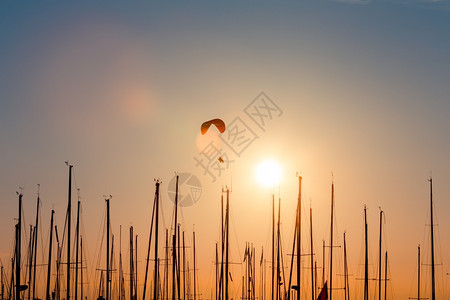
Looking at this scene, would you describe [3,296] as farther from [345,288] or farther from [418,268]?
[418,268]

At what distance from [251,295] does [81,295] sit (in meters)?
18.6

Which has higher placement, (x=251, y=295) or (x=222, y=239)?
(x=222, y=239)

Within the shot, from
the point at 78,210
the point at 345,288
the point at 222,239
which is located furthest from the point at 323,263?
the point at 78,210

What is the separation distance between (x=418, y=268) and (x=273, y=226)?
13286mm

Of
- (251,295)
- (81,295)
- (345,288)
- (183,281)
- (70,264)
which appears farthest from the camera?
(251,295)

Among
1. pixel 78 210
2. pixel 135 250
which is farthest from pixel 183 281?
pixel 78 210

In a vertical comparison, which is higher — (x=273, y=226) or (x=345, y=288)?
(x=273, y=226)

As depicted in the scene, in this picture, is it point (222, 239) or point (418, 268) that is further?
point (418, 268)

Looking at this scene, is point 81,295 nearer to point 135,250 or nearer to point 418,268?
point 135,250

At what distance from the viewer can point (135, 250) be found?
60.2 meters

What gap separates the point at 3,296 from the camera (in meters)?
56.1

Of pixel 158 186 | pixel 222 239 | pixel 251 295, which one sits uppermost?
pixel 158 186

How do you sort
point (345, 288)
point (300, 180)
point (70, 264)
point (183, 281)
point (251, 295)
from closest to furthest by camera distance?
point (300, 180), point (70, 264), point (345, 288), point (183, 281), point (251, 295)

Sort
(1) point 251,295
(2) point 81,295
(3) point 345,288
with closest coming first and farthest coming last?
1. (2) point 81,295
2. (3) point 345,288
3. (1) point 251,295
